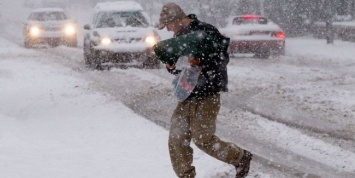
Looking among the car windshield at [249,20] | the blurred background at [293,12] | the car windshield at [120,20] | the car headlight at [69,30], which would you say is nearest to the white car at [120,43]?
the car windshield at [120,20]

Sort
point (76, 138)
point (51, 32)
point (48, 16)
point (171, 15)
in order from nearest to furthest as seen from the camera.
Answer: point (171, 15), point (76, 138), point (51, 32), point (48, 16)

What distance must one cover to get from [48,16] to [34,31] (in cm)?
143

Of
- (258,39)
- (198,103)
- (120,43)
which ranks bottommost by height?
(258,39)

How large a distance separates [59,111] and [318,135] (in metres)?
4.21

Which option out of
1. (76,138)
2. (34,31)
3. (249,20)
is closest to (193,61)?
(76,138)

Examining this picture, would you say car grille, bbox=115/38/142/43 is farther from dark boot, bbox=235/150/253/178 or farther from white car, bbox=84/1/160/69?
dark boot, bbox=235/150/253/178

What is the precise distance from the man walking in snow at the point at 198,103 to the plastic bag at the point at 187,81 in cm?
4

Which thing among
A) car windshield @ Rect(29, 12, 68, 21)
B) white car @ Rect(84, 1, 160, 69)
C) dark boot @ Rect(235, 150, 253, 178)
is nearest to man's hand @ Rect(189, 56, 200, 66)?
dark boot @ Rect(235, 150, 253, 178)

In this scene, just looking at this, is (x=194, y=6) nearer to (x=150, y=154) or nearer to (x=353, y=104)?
(x=353, y=104)

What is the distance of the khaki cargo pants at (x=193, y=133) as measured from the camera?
4.94 meters

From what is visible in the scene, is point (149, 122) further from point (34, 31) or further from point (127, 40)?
point (34, 31)

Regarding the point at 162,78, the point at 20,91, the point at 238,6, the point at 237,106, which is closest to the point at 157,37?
the point at 162,78

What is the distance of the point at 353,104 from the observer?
32.5 feet

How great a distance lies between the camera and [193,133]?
194 inches
